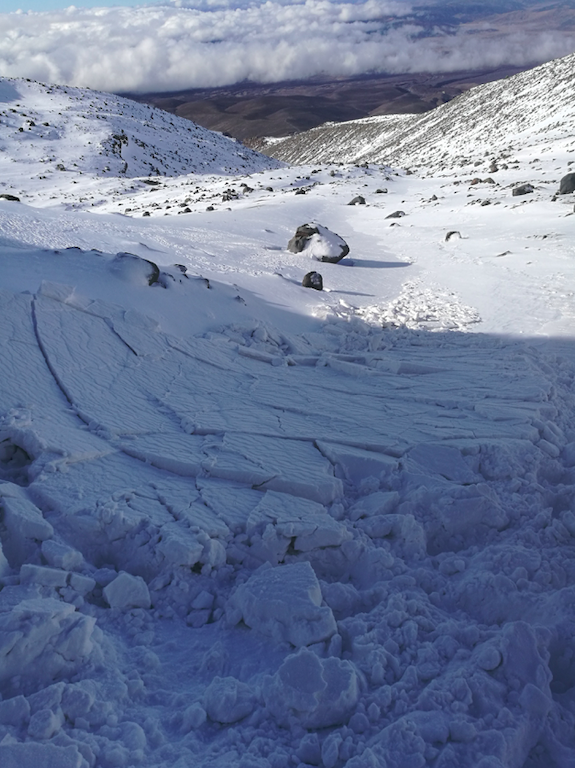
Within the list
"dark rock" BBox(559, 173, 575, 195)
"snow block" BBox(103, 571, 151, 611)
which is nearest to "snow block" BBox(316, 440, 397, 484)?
"snow block" BBox(103, 571, 151, 611)

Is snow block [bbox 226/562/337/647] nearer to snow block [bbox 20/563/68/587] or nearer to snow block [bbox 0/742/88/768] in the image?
snow block [bbox 20/563/68/587]

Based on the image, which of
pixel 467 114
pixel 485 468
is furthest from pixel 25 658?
pixel 467 114

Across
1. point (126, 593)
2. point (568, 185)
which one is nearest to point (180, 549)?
point (126, 593)

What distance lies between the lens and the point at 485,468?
11.2ft

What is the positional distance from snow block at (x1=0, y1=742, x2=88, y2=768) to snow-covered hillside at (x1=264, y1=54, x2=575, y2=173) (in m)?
23.7

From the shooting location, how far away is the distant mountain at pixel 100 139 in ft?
76.3

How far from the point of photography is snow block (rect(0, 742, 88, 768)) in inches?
62.4

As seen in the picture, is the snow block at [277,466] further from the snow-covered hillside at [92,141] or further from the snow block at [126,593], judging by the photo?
the snow-covered hillside at [92,141]

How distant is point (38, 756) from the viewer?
5.26ft

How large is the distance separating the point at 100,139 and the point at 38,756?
27371 millimetres

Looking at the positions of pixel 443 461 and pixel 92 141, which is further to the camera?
pixel 92 141

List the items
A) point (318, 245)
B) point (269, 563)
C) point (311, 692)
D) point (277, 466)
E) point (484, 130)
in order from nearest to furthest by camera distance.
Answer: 1. point (311, 692)
2. point (269, 563)
3. point (277, 466)
4. point (318, 245)
5. point (484, 130)

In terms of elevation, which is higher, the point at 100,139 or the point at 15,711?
the point at 100,139

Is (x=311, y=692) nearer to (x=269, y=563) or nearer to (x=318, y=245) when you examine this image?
(x=269, y=563)
